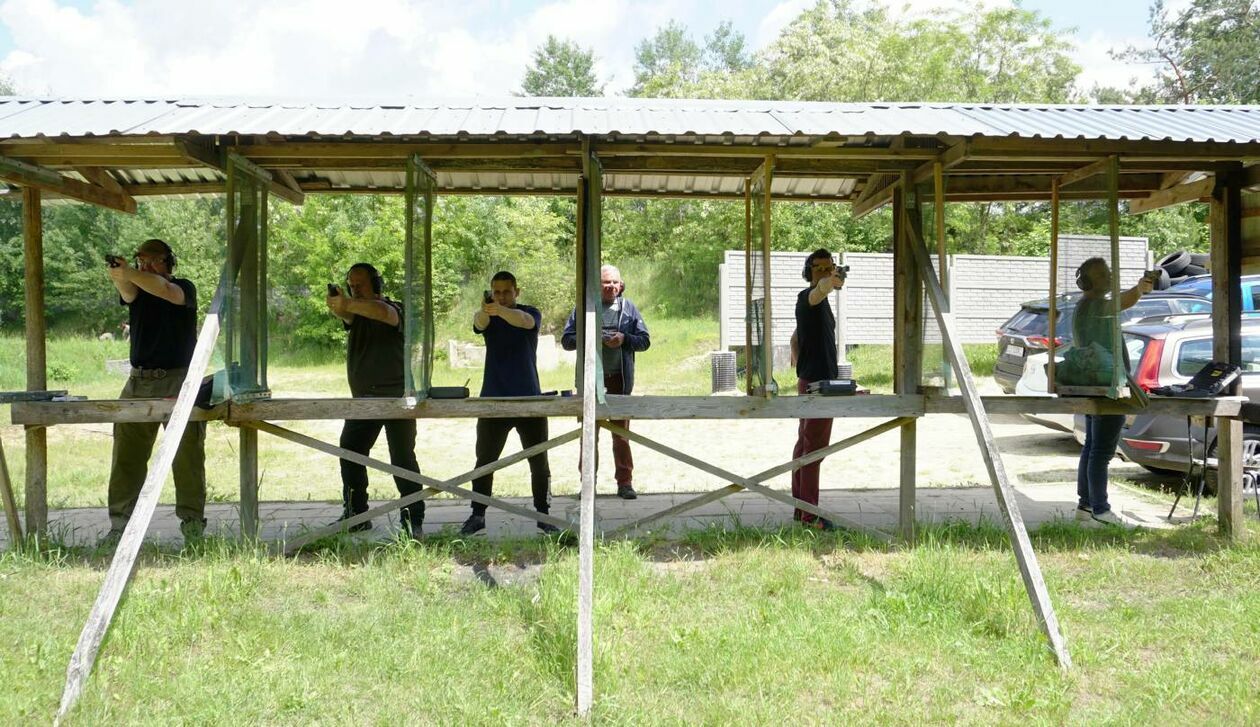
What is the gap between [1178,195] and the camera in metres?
6.81

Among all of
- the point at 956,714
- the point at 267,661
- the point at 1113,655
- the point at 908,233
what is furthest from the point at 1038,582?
the point at 267,661

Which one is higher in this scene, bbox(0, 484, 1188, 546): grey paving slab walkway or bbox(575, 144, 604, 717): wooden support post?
bbox(575, 144, 604, 717): wooden support post

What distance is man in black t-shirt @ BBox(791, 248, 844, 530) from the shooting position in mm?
A: 6484

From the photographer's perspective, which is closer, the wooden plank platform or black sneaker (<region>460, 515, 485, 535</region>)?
the wooden plank platform

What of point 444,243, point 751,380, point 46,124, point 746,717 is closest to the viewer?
point 746,717

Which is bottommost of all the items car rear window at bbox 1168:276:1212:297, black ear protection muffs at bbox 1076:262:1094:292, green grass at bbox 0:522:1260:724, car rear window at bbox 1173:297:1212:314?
green grass at bbox 0:522:1260:724

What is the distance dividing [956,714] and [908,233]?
3532 millimetres

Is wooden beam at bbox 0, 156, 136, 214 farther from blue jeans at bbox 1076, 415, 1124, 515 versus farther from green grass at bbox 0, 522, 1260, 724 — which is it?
blue jeans at bbox 1076, 415, 1124, 515

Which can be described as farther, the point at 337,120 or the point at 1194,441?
the point at 1194,441

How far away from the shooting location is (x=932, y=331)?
633cm

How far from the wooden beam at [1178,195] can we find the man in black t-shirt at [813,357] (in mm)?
2758

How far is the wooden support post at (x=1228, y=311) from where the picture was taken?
6.38 metres

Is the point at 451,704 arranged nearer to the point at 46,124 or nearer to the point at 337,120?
the point at 337,120

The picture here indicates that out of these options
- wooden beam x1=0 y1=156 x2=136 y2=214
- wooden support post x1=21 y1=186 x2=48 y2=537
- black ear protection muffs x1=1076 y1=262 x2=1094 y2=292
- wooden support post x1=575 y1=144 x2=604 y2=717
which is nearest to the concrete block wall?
black ear protection muffs x1=1076 y1=262 x2=1094 y2=292
